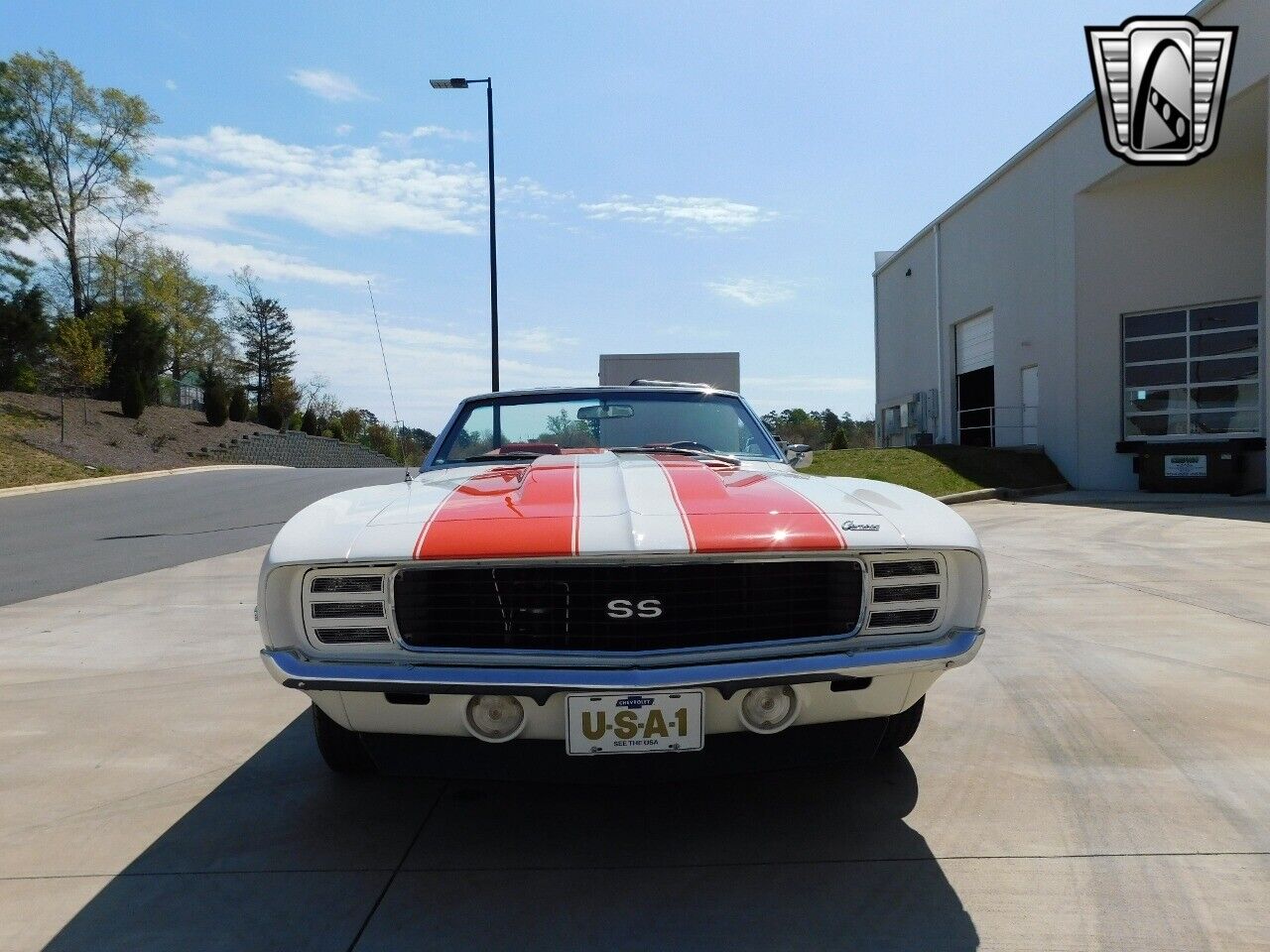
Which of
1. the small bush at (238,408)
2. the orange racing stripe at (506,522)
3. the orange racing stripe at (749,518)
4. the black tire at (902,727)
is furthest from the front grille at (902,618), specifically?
the small bush at (238,408)

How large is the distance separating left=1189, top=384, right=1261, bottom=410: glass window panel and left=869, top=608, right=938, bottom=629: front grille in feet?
53.7

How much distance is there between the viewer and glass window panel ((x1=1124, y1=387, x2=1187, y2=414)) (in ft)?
54.5

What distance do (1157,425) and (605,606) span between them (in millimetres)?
17520

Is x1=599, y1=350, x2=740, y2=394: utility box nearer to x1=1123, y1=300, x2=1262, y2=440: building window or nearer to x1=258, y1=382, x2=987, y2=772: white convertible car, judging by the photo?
x1=258, y1=382, x2=987, y2=772: white convertible car

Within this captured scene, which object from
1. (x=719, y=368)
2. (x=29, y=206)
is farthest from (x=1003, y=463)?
(x=29, y=206)

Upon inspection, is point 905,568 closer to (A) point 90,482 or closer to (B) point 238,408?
(A) point 90,482

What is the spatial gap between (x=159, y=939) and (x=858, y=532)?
1.90 meters

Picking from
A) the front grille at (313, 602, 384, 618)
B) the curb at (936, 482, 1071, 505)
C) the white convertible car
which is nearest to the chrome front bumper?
the white convertible car

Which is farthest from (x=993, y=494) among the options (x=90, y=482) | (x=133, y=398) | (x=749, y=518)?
(x=133, y=398)

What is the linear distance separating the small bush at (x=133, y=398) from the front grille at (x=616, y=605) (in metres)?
35.4

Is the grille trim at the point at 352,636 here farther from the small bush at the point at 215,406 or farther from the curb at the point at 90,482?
the small bush at the point at 215,406

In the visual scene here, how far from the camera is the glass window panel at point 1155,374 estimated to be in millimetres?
16531

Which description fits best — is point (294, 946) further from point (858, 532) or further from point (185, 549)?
point (185, 549)

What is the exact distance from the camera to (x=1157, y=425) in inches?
664
